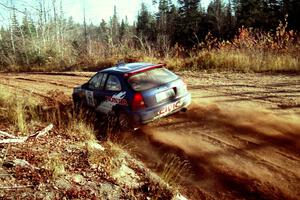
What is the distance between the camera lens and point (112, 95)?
8.73m

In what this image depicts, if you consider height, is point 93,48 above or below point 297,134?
above

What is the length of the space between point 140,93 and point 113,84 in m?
1.05

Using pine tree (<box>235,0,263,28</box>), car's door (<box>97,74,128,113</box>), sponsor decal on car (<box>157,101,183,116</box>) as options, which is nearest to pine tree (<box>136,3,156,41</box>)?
pine tree (<box>235,0,263,28</box>)

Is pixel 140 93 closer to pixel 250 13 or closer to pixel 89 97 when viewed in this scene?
pixel 89 97

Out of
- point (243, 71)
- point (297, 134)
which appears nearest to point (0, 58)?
point (243, 71)

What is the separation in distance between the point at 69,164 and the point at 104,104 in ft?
11.3

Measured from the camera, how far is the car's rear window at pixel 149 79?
8.27 meters

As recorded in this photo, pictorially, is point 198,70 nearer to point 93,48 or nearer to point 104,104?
point 104,104

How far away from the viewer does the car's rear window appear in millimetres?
8266

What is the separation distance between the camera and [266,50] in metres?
14.7

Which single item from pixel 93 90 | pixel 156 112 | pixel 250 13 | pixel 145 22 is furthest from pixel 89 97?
pixel 145 22

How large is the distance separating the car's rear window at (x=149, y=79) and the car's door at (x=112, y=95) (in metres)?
0.34

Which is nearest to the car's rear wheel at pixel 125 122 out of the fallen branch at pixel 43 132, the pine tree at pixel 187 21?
the fallen branch at pixel 43 132

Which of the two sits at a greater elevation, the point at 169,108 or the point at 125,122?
the point at 169,108
